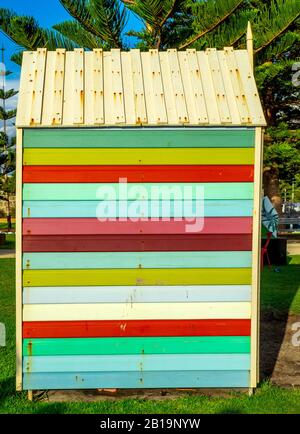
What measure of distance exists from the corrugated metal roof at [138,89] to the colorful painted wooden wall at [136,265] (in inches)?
4.4

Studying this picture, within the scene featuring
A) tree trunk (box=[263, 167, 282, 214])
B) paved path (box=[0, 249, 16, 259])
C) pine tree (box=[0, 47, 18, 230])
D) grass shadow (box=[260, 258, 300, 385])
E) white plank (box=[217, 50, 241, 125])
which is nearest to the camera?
white plank (box=[217, 50, 241, 125])

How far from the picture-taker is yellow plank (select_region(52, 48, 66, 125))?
401cm

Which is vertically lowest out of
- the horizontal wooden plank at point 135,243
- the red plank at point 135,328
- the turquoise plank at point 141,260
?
the red plank at point 135,328

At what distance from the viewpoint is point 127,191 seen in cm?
405

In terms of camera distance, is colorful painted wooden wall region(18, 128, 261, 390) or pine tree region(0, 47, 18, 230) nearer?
colorful painted wooden wall region(18, 128, 261, 390)

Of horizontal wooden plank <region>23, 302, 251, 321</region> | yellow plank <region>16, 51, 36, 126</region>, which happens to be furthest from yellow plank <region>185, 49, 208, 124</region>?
Result: horizontal wooden plank <region>23, 302, 251, 321</region>

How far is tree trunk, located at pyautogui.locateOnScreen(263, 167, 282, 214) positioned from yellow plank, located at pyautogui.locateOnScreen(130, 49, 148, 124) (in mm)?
18610

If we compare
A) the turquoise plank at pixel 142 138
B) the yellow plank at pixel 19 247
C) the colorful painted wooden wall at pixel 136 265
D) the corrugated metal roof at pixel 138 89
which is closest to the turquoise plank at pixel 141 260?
the colorful painted wooden wall at pixel 136 265

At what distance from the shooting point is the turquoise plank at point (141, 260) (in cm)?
408

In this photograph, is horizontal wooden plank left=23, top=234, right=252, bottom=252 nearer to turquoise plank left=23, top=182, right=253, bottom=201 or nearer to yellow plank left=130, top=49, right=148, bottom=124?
turquoise plank left=23, top=182, right=253, bottom=201

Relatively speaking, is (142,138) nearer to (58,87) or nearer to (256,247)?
(58,87)

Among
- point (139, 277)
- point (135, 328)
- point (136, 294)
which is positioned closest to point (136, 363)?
point (135, 328)

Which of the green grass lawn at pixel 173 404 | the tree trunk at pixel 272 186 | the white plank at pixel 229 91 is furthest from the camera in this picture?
the tree trunk at pixel 272 186

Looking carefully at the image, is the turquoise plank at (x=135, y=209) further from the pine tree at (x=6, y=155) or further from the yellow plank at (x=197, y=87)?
the pine tree at (x=6, y=155)
